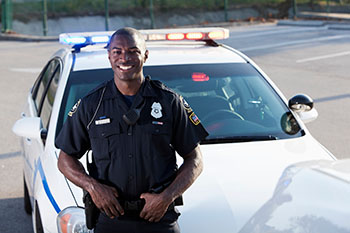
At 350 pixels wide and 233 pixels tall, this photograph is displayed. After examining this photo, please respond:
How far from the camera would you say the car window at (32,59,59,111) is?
530 cm

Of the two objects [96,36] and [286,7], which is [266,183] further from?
[286,7]

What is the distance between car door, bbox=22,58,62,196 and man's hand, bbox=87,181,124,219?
155 centimetres

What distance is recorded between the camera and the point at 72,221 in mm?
3350

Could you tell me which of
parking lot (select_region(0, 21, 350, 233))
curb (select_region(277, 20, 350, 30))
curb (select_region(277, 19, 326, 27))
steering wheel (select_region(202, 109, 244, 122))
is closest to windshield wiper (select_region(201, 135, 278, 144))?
steering wheel (select_region(202, 109, 244, 122))

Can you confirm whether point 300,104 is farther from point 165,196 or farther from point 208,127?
point 165,196

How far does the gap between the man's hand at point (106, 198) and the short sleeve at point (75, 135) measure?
0.74 feet

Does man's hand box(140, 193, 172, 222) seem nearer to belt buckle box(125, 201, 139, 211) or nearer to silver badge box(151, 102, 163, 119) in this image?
belt buckle box(125, 201, 139, 211)

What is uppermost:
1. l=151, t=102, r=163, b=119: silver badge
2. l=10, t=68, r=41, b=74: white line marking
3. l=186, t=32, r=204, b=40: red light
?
l=186, t=32, r=204, b=40: red light

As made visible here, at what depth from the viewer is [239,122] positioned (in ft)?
14.6

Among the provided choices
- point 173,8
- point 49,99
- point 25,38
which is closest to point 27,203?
point 49,99

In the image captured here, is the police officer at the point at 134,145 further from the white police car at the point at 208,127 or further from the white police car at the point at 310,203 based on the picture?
the white police car at the point at 208,127

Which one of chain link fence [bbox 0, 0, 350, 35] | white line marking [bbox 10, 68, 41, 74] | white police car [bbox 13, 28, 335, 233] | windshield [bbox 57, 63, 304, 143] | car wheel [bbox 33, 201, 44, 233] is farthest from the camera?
chain link fence [bbox 0, 0, 350, 35]

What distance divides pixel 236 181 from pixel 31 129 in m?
1.42

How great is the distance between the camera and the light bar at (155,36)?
4680mm
